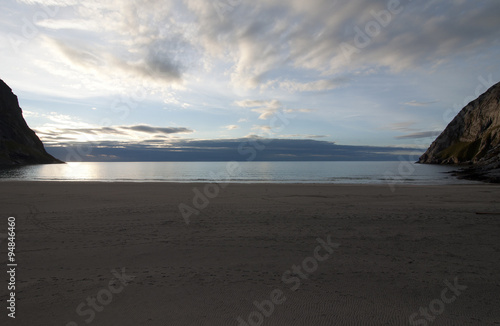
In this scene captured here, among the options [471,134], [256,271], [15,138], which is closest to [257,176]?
[256,271]

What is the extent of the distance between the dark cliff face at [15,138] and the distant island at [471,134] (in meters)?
226

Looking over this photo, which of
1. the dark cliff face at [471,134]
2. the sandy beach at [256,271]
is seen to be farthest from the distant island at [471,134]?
the sandy beach at [256,271]

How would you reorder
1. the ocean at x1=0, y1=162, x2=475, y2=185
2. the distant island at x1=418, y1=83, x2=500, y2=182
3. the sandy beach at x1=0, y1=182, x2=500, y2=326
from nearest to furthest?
the sandy beach at x1=0, y1=182, x2=500, y2=326 → the ocean at x1=0, y1=162, x2=475, y2=185 → the distant island at x1=418, y1=83, x2=500, y2=182

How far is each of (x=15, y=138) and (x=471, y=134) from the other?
264m

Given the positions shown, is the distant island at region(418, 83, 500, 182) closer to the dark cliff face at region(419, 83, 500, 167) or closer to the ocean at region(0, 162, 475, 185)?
the dark cliff face at region(419, 83, 500, 167)

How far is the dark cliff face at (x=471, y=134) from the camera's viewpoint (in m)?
120

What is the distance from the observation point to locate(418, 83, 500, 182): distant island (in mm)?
120088

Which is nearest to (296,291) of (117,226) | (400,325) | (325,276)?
(325,276)

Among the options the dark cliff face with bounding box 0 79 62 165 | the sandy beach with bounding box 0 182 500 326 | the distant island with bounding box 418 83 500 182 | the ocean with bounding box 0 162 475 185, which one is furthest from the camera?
the dark cliff face with bounding box 0 79 62 165

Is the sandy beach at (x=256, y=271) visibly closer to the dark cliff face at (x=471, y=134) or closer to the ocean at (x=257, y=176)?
the ocean at (x=257, y=176)

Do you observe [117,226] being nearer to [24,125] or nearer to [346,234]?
[346,234]

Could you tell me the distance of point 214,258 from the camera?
24.8 ft

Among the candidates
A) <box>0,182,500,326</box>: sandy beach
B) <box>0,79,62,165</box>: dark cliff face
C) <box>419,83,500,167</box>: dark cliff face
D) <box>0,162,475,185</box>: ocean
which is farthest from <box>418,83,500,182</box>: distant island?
<box>0,79,62,165</box>: dark cliff face

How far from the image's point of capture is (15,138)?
158m
